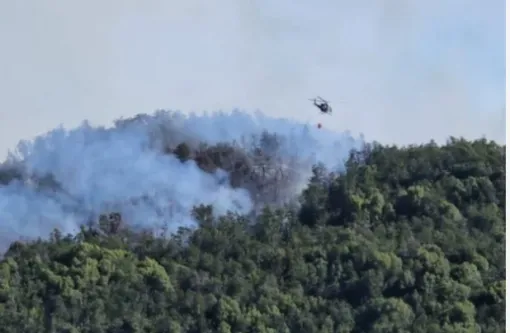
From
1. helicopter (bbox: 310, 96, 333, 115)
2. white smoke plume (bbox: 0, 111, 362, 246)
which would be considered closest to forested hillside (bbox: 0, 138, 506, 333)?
white smoke plume (bbox: 0, 111, 362, 246)

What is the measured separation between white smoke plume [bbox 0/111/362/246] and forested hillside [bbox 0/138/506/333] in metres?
0.03

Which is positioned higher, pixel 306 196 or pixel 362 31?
pixel 362 31

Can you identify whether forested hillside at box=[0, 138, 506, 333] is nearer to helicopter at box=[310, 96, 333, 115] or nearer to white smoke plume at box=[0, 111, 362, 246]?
white smoke plume at box=[0, 111, 362, 246]

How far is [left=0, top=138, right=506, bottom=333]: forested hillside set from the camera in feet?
11.1

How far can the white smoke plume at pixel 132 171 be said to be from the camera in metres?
3.40

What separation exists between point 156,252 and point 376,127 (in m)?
0.70

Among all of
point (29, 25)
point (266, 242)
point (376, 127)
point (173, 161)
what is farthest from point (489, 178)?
point (29, 25)

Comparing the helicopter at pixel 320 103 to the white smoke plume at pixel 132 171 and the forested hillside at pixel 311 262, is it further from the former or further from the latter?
the forested hillside at pixel 311 262

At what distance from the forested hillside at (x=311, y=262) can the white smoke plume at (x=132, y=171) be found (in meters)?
0.03

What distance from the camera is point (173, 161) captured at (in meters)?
3.52

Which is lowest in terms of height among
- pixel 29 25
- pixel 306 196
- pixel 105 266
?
pixel 105 266

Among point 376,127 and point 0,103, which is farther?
point 376,127

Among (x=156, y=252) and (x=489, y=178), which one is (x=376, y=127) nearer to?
(x=489, y=178)

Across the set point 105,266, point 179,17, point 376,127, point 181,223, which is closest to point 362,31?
point 376,127
